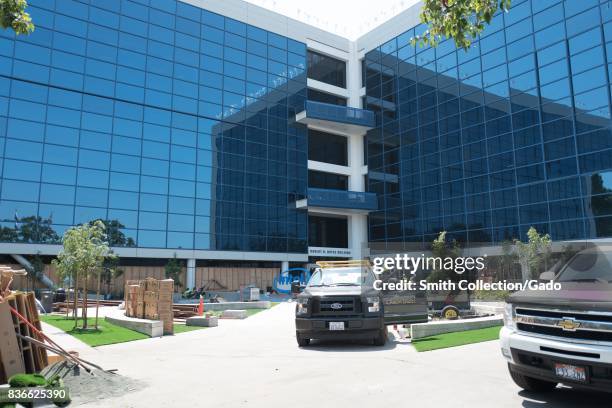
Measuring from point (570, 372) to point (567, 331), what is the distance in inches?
17.4

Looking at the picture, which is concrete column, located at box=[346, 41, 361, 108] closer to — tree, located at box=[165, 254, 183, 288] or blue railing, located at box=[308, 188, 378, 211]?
blue railing, located at box=[308, 188, 378, 211]

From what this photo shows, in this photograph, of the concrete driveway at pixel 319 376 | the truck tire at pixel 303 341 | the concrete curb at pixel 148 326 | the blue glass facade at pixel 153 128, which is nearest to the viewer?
the concrete driveway at pixel 319 376

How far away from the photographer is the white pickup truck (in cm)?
518

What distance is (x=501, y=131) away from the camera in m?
40.7

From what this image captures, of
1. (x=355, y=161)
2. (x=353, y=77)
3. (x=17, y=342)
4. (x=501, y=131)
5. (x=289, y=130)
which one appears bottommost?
(x=17, y=342)

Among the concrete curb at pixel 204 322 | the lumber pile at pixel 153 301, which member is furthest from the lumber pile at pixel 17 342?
the concrete curb at pixel 204 322

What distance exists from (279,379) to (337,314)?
3.50 m

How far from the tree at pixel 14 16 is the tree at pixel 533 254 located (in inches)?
1153

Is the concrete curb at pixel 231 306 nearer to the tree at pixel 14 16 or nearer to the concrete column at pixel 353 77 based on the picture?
the tree at pixel 14 16

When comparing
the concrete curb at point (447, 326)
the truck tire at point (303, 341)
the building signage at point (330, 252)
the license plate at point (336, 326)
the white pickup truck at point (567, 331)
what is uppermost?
the building signage at point (330, 252)

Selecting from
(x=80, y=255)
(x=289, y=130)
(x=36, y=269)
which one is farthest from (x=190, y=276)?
(x=80, y=255)

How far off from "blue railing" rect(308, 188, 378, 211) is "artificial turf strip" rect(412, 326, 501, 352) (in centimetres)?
3604

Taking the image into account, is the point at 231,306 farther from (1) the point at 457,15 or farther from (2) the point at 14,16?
(1) the point at 457,15

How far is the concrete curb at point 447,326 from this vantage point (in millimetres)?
12539
